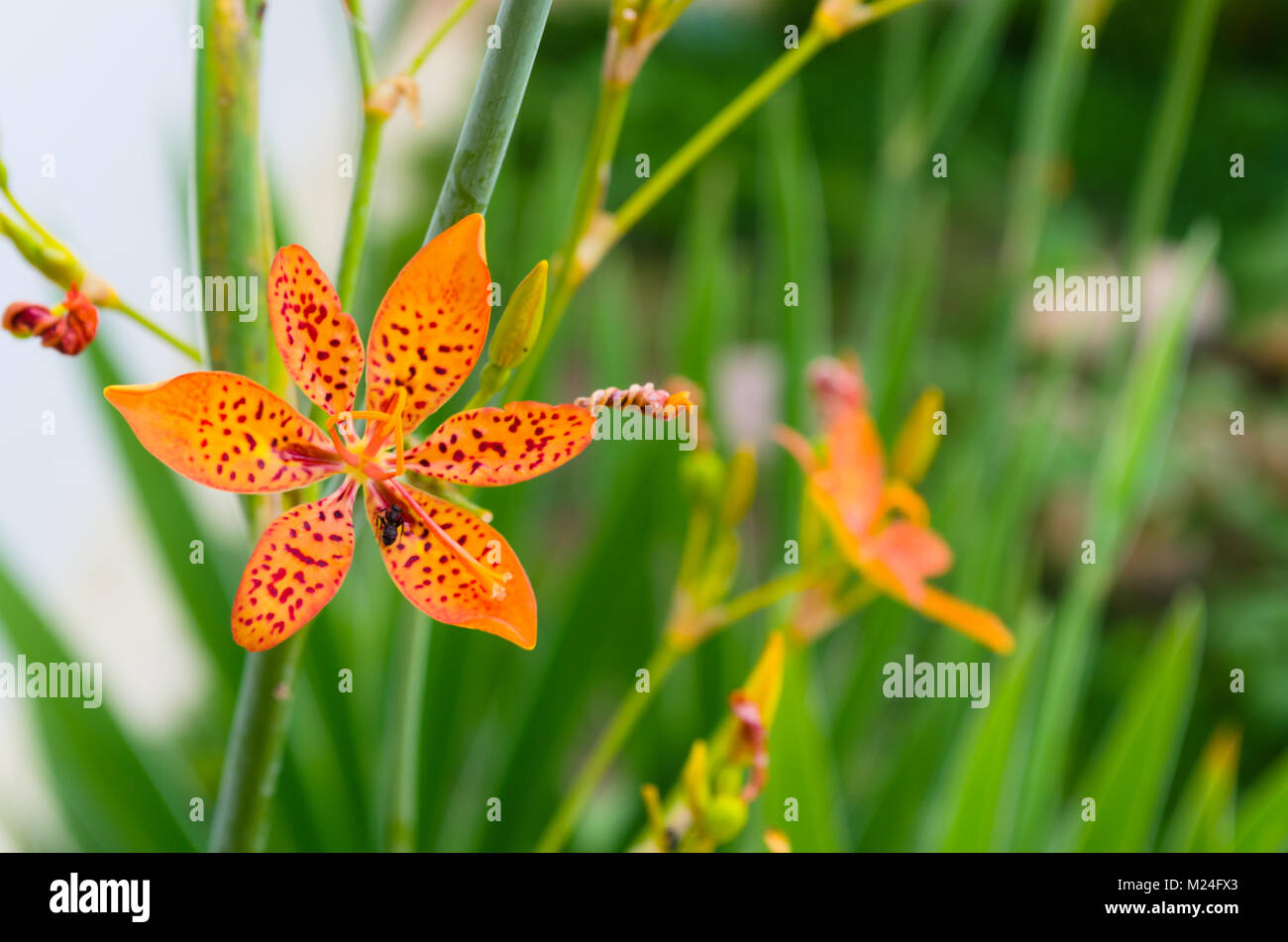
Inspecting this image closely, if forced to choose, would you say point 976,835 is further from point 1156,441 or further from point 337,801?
point 337,801

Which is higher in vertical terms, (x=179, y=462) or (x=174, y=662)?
(x=174, y=662)

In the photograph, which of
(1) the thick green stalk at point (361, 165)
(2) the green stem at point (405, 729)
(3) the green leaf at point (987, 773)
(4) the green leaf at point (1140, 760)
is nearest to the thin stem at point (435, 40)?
(1) the thick green stalk at point (361, 165)

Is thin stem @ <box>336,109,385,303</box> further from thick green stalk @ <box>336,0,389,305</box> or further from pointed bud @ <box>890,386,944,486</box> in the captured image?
pointed bud @ <box>890,386,944,486</box>

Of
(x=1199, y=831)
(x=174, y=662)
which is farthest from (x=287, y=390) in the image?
(x=174, y=662)

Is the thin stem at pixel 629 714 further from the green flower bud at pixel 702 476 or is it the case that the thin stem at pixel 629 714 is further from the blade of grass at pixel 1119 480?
the blade of grass at pixel 1119 480

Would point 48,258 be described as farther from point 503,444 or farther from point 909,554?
point 909,554

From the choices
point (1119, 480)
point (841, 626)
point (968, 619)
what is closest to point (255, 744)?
point (968, 619)
